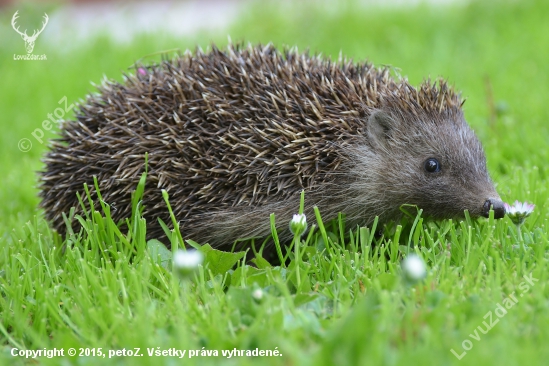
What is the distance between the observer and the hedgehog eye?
189 inches

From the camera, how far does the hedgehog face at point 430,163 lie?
4695 mm

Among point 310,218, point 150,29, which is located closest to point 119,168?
point 310,218

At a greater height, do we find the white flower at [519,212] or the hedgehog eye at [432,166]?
the hedgehog eye at [432,166]

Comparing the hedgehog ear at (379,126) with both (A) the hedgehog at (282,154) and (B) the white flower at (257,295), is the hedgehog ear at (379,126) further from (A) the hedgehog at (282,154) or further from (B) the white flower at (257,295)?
(B) the white flower at (257,295)

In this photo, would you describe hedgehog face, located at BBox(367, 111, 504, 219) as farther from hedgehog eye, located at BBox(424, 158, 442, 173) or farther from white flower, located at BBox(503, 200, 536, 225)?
white flower, located at BBox(503, 200, 536, 225)

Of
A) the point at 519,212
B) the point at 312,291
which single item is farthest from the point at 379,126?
the point at 312,291

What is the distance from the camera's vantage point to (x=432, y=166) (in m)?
4.79

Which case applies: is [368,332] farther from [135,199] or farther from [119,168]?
[119,168]

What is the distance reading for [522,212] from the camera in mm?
4430
